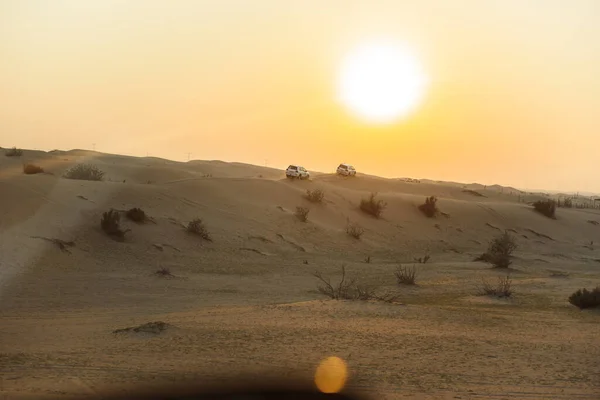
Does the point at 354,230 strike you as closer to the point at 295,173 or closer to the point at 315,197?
the point at 315,197

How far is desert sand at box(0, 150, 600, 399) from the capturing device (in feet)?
28.3

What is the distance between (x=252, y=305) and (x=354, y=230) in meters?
20.5

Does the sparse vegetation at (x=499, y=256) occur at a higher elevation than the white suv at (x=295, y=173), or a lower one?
lower

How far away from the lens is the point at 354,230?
34.8m

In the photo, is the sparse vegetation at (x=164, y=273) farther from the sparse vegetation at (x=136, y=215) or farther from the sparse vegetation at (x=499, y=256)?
the sparse vegetation at (x=499, y=256)

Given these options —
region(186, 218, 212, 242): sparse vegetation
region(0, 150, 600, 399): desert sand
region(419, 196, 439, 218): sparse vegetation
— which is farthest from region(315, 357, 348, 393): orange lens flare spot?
region(419, 196, 439, 218): sparse vegetation

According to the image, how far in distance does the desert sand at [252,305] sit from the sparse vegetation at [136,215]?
41 cm

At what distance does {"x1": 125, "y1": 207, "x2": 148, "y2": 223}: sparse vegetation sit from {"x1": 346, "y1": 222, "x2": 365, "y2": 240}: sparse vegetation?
12.1 m

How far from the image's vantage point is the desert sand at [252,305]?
862cm

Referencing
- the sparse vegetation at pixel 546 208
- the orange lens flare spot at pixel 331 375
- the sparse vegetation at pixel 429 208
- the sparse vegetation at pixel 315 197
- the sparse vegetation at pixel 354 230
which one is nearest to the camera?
the orange lens flare spot at pixel 331 375

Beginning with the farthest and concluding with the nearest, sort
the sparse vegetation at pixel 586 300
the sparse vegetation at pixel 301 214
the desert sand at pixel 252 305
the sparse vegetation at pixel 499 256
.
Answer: the sparse vegetation at pixel 301 214 → the sparse vegetation at pixel 499 256 → the sparse vegetation at pixel 586 300 → the desert sand at pixel 252 305

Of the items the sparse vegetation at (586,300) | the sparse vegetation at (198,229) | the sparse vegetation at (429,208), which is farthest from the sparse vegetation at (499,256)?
the sparse vegetation at (429,208)

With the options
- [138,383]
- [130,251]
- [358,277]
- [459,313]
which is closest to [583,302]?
[459,313]

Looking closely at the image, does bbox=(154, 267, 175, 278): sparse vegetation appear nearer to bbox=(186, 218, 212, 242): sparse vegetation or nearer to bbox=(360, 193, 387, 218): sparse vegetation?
bbox=(186, 218, 212, 242): sparse vegetation
